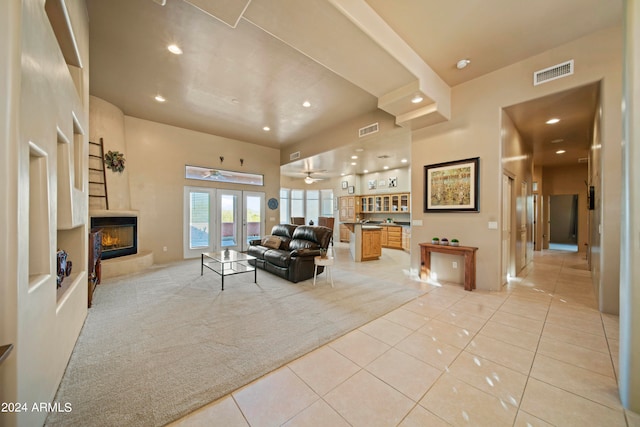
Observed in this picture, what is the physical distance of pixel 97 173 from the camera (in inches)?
191

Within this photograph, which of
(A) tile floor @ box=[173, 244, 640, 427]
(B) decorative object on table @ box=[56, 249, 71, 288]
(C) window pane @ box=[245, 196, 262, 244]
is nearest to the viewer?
(A) tile floor @ box=[173, 244, 640, 427]

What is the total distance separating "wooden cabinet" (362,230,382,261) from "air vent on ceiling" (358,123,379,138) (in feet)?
8.29

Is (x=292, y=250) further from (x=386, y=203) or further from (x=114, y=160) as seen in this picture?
(x=386, y=203)

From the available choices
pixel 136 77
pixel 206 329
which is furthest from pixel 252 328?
pixel 136 77

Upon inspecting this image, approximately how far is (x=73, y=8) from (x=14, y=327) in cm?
265

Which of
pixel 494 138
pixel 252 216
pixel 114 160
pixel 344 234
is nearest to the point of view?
pixel 494 138

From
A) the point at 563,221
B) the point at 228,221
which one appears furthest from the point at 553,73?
the point at 563,221

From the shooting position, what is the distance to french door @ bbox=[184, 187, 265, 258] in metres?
6.50

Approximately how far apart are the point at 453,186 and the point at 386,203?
5616mm

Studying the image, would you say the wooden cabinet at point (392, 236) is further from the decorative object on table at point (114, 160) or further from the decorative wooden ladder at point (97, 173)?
the decorative wooden ladder at point (97, 173)

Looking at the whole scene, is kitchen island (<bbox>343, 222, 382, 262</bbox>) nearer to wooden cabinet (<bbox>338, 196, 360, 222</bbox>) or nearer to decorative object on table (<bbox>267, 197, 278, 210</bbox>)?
decorative object on table (<bbox>267, 197, 278, 210</bbox>)

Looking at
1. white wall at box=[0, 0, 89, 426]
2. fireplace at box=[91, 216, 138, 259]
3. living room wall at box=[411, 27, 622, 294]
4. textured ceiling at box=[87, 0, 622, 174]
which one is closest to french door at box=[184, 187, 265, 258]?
fireplace at box=[91, 216, 138, 259]

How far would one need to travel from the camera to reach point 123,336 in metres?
2.41

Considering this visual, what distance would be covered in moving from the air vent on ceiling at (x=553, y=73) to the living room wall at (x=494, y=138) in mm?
54
